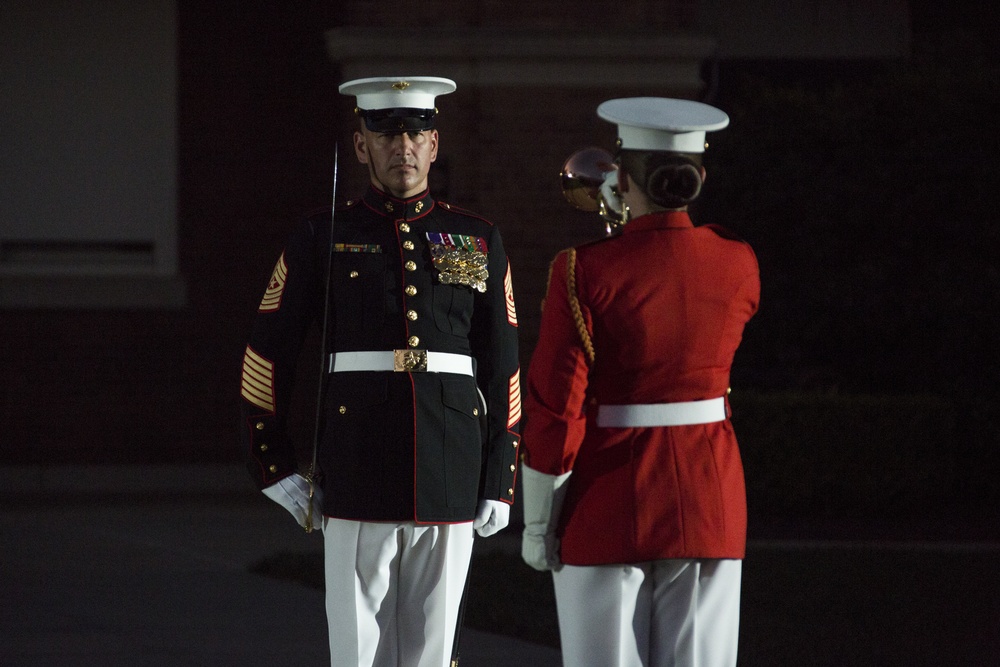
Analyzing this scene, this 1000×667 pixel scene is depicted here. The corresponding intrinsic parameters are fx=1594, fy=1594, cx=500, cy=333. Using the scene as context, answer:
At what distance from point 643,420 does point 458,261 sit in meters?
0.84

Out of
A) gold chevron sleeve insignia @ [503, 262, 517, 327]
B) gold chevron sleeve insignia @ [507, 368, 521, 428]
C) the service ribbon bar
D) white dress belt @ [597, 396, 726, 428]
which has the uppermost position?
the service ribbon bar

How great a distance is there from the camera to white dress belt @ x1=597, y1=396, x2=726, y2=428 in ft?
12.1

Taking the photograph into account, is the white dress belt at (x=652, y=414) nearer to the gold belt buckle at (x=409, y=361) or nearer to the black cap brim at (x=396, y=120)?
the gold belt buckle at (x=409, y=361)

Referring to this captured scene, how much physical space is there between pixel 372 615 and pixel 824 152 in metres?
8.63

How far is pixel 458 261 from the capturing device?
4.28 metres

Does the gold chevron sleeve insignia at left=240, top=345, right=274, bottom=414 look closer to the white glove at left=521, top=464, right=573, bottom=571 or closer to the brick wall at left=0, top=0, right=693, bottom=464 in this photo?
the white glove at left=521, top=464, right=573, bottom=571

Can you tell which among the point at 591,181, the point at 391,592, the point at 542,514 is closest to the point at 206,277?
the point at 391,592

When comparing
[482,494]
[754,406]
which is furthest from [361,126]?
[754,406]

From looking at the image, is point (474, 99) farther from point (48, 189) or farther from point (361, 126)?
point (361, 126)

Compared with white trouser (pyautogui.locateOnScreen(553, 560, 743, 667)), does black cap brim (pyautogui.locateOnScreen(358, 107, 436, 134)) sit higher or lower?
higher

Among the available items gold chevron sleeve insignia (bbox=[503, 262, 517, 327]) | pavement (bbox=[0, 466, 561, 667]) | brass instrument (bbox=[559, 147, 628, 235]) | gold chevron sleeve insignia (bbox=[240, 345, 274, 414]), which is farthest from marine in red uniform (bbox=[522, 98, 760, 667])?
pavement (bbox=[0, 466, 561, 667])

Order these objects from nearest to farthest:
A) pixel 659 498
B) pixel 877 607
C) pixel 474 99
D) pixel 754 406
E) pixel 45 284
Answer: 1. pixel 659 498
2. pixel 877 607
3. pixel 754 406
4. pixel 474 99
5. pixel 45 284

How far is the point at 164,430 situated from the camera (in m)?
12.1

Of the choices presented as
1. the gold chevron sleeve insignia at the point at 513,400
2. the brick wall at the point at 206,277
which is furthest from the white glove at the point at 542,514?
the brick wall at the point at 206,277
